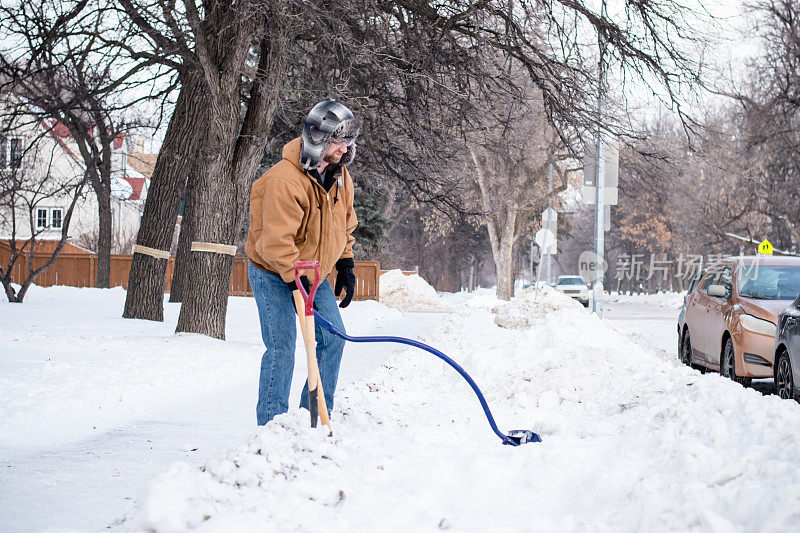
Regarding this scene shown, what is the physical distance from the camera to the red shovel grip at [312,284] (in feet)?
14.2

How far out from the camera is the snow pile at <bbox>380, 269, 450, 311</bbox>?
3062cm

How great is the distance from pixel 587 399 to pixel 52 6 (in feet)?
31.7

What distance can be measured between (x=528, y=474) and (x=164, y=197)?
1198cm

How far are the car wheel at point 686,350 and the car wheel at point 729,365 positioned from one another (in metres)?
1.63

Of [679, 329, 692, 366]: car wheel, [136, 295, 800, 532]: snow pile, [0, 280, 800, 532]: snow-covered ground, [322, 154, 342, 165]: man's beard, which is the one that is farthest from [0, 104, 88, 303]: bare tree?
[679, 329, 692, 366]: car wheel

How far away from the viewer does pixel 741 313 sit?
898 centimetres

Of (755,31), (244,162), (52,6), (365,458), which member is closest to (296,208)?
(365,458)

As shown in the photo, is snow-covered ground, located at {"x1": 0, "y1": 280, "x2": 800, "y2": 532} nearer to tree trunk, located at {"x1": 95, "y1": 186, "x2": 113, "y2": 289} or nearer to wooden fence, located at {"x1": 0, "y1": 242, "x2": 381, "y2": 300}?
tree trunk, located at {"x1": 95, "y1": 186, "x2": 113, "y2": 289}

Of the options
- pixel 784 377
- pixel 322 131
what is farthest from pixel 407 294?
pixel 322 131

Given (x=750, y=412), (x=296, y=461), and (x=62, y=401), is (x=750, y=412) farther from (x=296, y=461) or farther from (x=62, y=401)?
(x=62, y=401)

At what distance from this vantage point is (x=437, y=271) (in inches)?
2153

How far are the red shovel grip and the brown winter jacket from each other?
0.13 ft

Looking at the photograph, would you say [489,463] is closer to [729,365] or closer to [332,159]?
[332,159]

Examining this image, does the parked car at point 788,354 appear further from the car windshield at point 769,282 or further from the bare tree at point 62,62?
the bare tree at point 62,62
